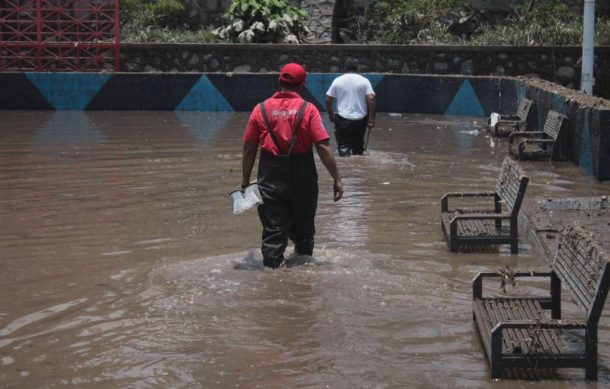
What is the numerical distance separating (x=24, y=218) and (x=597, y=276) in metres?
7.26

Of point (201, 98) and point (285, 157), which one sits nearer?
point (285, 157)

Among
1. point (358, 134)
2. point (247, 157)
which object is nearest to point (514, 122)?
point (358, 134)

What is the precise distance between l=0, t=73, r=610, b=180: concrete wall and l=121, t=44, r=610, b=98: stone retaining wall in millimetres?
1709

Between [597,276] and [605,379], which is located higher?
[597,276]

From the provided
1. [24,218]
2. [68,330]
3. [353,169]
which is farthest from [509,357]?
[353,169]

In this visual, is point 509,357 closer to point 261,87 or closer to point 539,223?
point 539,223

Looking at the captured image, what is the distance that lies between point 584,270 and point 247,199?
10.7 feet

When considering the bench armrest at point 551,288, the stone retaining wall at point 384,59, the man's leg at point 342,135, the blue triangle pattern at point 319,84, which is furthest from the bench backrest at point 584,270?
the stone retaining wall at point 384,59

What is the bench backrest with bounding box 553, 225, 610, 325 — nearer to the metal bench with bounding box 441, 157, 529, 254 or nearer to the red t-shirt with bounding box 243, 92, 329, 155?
the red t-shirt with bounding box 243, 92, 329, 155

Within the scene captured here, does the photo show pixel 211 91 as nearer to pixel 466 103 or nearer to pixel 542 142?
pixel 466 103

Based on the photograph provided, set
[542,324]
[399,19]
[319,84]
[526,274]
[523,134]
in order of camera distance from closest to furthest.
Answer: [542,324], [526,274], [523,134], [319,84], [399,19]

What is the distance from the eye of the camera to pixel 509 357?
6543mm

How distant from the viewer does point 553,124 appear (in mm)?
16500

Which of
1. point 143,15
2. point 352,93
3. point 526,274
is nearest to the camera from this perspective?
point 526,274
